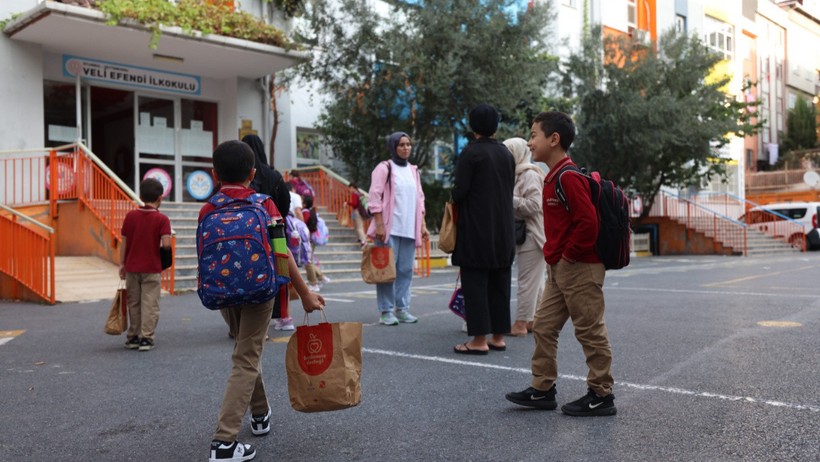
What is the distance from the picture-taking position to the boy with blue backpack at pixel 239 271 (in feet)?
10.4

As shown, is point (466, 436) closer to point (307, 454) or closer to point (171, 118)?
point (307, 454)

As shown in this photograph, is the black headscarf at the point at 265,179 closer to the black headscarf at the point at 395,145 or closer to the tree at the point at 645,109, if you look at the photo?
the black headscarf at the point at 395,145

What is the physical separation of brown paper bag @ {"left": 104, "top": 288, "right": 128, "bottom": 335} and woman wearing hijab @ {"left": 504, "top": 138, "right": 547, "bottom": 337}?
3334 millimetres

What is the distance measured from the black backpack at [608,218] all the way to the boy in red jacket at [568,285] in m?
0.04

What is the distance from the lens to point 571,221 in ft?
12.8

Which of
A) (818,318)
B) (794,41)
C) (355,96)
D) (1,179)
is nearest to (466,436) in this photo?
(818,318)

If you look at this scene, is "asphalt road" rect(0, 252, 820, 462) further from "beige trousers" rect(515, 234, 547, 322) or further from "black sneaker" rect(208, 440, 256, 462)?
"beige trousers" rect(515, 234, 547, 322)

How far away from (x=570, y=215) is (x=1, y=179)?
13246 millimetres

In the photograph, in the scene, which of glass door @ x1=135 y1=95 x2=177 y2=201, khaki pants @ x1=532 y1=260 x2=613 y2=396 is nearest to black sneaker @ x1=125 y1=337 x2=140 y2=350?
khaki pants @ x1=532 y1=260 x2=613 y2=396

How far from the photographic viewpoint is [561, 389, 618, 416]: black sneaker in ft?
12.8

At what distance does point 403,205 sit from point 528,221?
4.23 ft

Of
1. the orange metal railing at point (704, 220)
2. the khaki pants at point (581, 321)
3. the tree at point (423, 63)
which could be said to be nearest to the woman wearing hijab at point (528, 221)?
the khaki pants at point (581, 321)

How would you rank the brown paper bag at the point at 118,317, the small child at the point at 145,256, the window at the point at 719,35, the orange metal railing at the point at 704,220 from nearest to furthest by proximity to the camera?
1. the brown paper bag at the point at 118,317
2. the small child at the point at 145,256
3. the orange metal railing at the point at 704,220
4. the window at the point at 719,35

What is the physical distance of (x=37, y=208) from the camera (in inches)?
529
